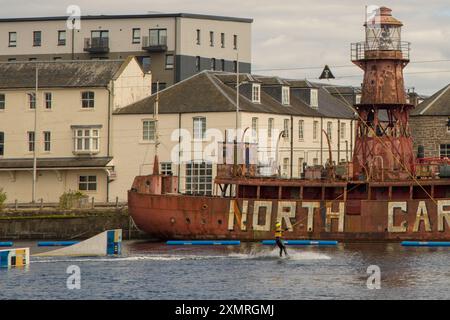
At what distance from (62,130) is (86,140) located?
6.22ft

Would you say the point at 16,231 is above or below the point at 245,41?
below

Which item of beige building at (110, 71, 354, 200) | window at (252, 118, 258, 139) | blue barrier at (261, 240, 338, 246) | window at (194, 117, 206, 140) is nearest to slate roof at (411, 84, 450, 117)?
beige building at (110, 71, 354, 200)

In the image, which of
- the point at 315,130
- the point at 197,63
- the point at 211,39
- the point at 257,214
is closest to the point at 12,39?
the point at 197,63

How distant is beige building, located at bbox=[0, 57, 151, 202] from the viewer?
327ft

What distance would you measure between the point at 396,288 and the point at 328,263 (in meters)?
9.95

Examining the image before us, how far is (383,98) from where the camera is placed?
86.1m

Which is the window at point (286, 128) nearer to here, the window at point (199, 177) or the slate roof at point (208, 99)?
the slate roof at point (208, 99)

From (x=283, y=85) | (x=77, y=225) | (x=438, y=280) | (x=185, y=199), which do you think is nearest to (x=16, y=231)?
(x=77, y=225)

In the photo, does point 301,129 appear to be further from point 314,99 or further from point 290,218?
point 290,218

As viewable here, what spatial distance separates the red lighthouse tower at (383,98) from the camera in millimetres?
85812

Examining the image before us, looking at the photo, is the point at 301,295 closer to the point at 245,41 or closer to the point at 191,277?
the point at 191,277

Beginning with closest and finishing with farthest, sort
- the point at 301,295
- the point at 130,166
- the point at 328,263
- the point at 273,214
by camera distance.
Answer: the point at 301,295 → the point at 328,263 → the point at 273,214 → the point at 130,166

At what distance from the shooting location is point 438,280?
2470 inches

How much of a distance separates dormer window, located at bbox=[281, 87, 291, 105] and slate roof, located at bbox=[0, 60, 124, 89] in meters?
11.9
